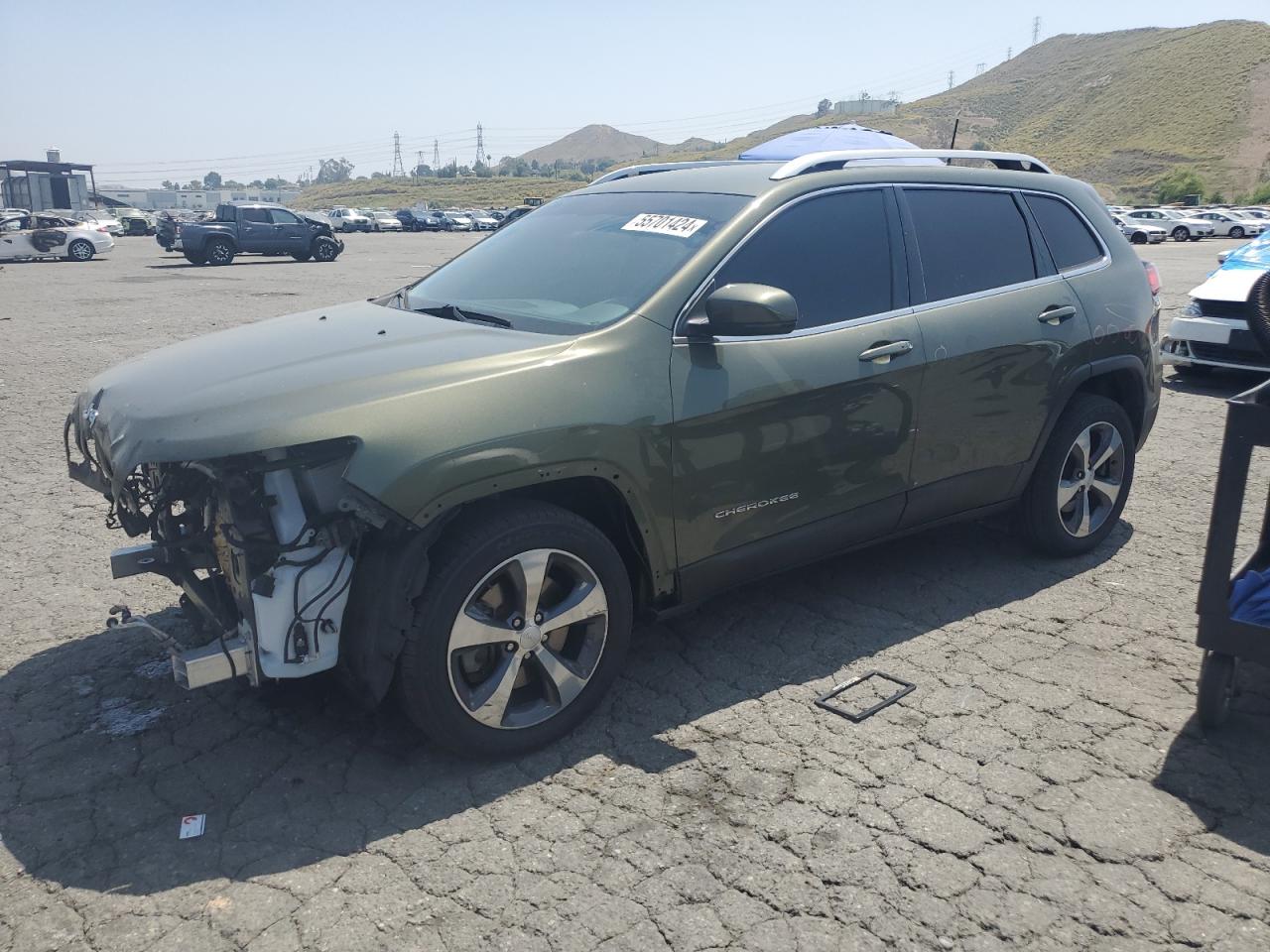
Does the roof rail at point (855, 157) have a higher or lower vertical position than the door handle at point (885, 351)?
higher

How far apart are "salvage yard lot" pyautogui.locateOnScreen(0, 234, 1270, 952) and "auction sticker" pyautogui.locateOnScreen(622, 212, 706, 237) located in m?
1.67

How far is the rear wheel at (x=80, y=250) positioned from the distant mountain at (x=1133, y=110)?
5347 cm

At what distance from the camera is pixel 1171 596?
15.2 ft

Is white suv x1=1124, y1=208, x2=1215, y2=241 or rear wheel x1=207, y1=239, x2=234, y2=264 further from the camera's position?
white suv x1=1124, y1=208, x2=1215, y2=241

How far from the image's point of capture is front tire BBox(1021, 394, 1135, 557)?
4797mm

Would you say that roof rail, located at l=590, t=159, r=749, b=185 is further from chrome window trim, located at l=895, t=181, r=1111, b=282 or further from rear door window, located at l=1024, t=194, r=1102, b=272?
rear door window, located at l=1024, t=194, r=1102, b=272

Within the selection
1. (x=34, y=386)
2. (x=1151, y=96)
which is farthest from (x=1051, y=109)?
(x=34, y=386)

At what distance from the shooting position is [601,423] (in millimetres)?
3273

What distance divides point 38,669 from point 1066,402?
4.63 m

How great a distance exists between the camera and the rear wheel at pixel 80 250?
31.1 metres

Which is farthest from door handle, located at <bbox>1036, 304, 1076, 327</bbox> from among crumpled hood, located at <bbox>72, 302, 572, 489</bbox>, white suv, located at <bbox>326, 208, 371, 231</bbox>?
white suv, located at <bbox>326, 208, 371, 231</bbox>

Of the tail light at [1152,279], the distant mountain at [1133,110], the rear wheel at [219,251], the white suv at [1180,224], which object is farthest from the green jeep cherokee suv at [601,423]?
the distant mountain at [1133,110]

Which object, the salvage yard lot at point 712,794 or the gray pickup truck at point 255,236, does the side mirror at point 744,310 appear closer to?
the salvage yard lot at point 712,794

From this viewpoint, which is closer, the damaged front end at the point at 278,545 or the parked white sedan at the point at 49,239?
the damaged front end at the point at 278,545
